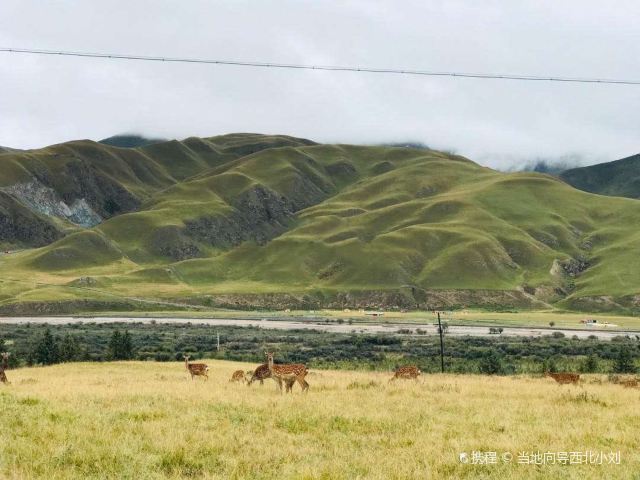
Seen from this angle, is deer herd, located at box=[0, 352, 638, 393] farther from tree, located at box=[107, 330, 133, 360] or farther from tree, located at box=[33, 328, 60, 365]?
tree, located at box=[107, 330, 133, 360]

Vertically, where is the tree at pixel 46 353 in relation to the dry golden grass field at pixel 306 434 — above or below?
below

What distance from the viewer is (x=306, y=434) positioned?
13.8 metres

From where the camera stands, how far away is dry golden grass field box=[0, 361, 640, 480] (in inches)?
424

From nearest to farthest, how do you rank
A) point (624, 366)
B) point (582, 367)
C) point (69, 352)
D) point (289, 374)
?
point (289, 374)
point (582, 367)
point (624, 366)
point (69, 352)

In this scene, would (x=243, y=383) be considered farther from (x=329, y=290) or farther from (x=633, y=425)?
(x=329, y=290)

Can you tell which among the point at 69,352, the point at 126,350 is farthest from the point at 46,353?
the point at 126,350

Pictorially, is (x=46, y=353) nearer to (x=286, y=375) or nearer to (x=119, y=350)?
(x=119, y=350)

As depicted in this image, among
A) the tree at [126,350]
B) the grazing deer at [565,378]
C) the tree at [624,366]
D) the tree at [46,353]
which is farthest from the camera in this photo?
the tree at [126,350]

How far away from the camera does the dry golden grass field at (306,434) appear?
10.8 m

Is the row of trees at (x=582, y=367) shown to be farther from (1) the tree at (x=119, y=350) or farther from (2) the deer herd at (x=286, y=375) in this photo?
(1) the tree at (x=119, y=350)

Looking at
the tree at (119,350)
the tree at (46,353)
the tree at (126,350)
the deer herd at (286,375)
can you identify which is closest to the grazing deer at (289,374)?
the deer herd at (286,375)

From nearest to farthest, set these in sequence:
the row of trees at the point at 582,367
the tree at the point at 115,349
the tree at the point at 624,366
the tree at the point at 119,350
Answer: the row of trees at the point at 582,367 → the tree at the point at 624,366 → the tree at the point at 115,349 → the tree at the point at 119,350

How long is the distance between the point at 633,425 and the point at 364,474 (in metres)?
8.96

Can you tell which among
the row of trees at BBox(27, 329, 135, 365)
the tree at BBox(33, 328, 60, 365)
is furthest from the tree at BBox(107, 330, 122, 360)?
the tree at BBox(33, 328, 60, 365)
